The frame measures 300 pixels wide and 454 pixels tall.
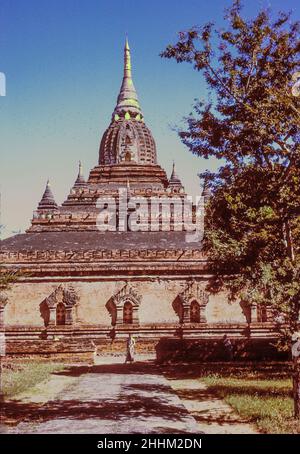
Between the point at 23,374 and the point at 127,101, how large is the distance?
44445mm

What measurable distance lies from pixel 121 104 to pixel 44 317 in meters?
35.6

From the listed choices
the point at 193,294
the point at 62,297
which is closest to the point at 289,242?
the point at 193,294

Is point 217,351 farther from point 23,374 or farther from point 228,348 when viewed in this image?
point 23,374

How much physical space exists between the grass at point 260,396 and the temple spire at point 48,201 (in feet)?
94.9

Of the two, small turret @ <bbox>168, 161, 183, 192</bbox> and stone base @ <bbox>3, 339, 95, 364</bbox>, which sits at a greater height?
small turret @ <bbox>168, 161, 183, 192</bbox>

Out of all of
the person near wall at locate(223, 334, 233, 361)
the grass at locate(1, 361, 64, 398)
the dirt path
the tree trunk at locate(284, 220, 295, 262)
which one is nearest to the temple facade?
the person near wall at locate(223, 334, 233, 361)

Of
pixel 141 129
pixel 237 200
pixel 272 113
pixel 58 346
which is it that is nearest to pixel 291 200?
pixel 237 200

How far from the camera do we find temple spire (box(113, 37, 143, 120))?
56.8 meters

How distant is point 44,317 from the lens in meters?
28.4

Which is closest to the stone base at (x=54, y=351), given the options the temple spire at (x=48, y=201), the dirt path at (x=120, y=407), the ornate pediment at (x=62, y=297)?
the dirt path at (x=120, y=407)

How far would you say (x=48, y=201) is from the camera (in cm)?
4600

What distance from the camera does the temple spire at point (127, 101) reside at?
56750mm

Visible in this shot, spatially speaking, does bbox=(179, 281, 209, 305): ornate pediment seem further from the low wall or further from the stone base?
the stone base

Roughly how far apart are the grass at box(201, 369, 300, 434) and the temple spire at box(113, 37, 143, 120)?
137ft
